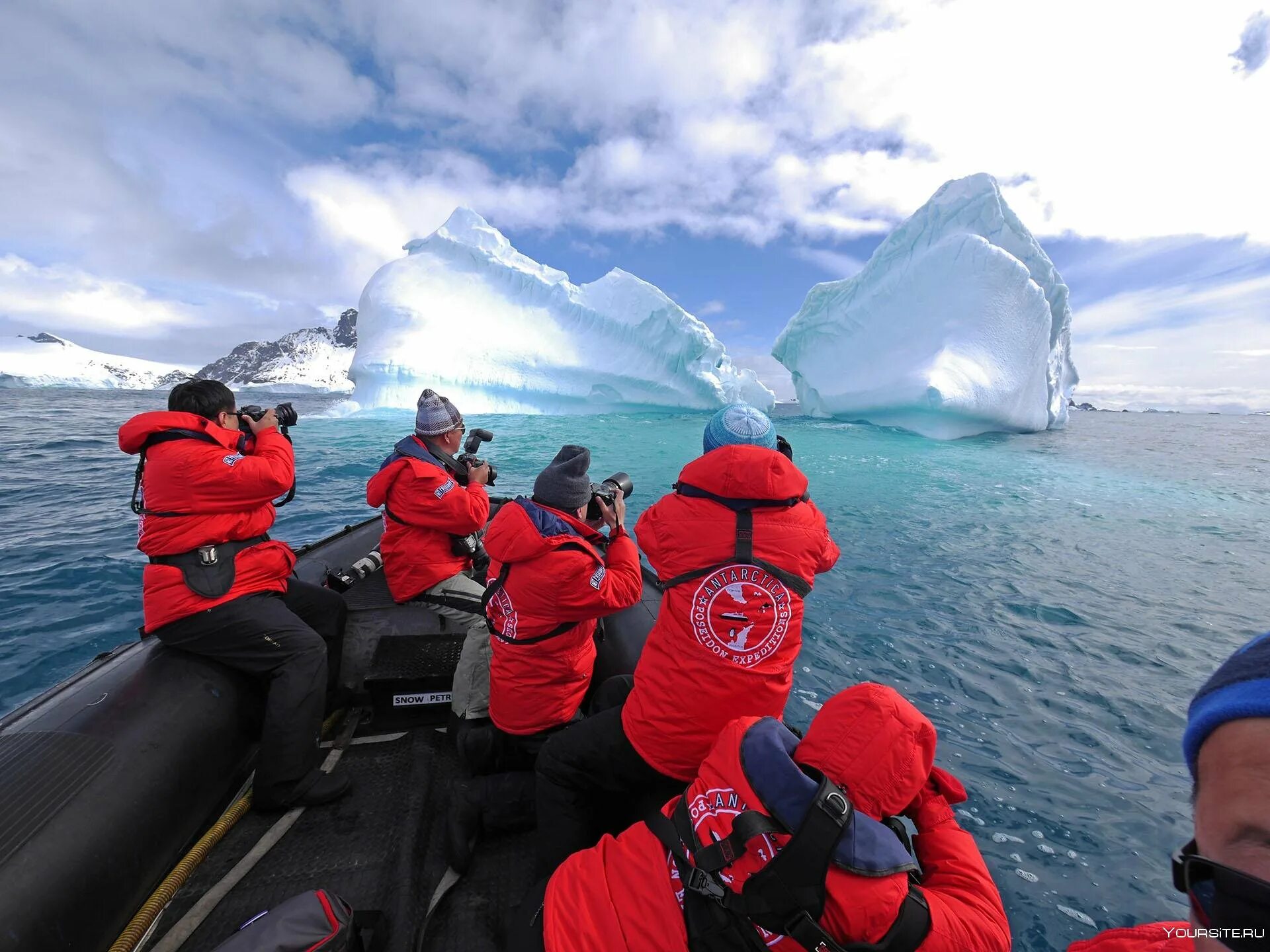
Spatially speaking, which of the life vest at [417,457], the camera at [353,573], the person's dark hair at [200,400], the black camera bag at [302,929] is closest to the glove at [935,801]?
the black camera bag at [302,929]

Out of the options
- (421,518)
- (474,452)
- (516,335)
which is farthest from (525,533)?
(516,335)

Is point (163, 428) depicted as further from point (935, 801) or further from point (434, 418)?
point (935, 801)

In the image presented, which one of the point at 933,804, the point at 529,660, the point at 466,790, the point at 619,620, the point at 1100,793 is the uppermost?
the point at 933,804

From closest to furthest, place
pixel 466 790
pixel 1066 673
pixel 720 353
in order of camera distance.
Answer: pixel 466 790
pixel 1066 673
pixel 720 353

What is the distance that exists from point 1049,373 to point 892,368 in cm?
735

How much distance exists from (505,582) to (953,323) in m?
21.6

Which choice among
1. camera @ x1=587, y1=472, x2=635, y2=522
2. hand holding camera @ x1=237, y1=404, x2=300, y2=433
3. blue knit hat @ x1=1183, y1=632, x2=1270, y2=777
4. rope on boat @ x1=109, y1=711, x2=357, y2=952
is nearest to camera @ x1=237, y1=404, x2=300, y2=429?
hand holding camera @ x1=237, y1=404, x2=300, y2=433

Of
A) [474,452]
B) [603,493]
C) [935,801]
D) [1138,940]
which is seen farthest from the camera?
[474,452]

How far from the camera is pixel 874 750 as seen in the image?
95 cm

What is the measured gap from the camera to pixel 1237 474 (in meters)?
13.5

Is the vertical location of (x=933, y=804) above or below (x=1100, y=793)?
above

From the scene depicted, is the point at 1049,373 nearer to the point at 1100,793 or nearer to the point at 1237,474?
the point at 1237,474

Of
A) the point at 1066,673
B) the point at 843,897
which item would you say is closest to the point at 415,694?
the point at 843,897

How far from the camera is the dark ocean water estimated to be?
2420mm
